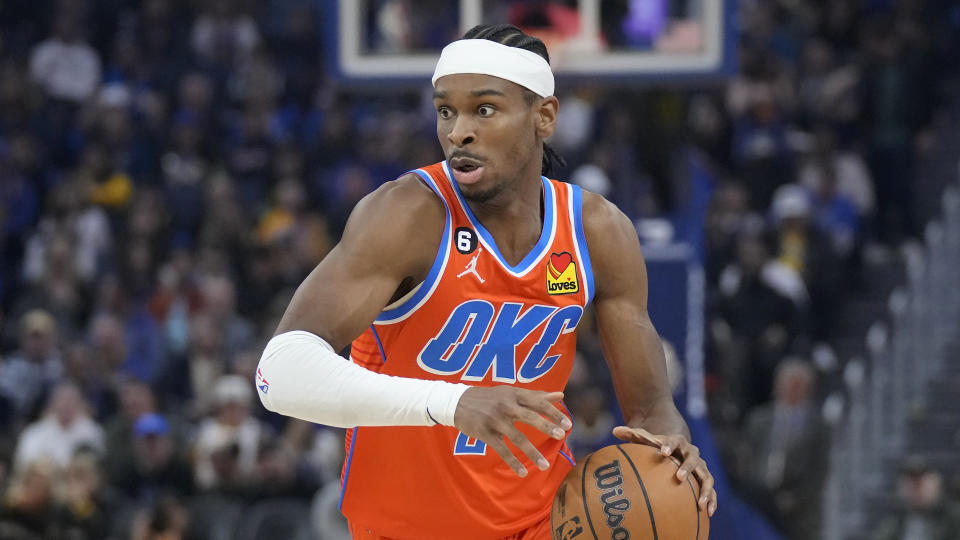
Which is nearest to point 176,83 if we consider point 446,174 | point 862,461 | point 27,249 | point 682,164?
point 27,249

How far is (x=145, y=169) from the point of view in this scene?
12914 mm

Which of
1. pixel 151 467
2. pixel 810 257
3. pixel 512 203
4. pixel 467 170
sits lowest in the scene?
pixel 151 467

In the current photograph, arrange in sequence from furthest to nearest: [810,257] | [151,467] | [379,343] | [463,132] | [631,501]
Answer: [810,257] → [151,467] → [379,343] → [463,132] → [631,501]

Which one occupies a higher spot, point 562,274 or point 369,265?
point 369,265

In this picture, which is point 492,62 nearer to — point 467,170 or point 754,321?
point 467,170

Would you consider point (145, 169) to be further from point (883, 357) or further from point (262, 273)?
point (883, 357)

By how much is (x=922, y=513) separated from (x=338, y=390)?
6401 mm

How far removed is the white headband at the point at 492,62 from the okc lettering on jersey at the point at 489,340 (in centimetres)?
62

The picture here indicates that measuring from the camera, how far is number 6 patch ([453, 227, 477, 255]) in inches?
159

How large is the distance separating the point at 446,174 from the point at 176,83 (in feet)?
33.2

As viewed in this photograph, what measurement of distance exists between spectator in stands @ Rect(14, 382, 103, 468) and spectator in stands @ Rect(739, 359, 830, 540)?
14.4ft

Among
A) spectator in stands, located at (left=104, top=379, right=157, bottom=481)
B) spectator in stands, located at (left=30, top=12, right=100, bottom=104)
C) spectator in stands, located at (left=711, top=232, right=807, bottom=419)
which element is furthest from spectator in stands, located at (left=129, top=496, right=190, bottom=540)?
spectator in stands, located at (left=30, top=12, right=100, bottom=104)

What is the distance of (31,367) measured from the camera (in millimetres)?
10922

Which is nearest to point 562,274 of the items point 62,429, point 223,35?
point 62,429
